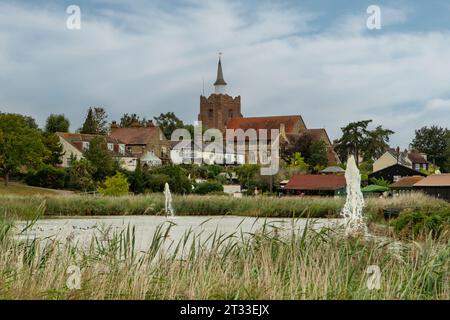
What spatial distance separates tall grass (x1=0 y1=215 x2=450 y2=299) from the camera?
27.6 ft

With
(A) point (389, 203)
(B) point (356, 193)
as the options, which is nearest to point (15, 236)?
(B) point (356, 193)

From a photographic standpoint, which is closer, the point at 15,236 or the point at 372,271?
the point at 372,271

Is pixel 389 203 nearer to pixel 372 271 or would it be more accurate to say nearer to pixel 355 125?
pixel 372 271

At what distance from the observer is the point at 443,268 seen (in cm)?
935

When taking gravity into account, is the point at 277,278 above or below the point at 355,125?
below

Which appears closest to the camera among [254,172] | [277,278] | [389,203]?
[277,278]

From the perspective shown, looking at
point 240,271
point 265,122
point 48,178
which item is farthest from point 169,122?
point 240,271

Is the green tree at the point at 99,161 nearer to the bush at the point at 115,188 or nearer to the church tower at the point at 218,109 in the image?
the bush at the point at 115,188

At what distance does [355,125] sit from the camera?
93125 millimetres

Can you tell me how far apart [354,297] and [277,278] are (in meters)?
1.11

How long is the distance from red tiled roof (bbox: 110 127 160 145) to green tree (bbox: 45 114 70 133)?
582cm

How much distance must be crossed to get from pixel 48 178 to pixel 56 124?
30.2 meters

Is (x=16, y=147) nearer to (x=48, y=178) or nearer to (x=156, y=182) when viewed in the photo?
(x=48, y=178)
